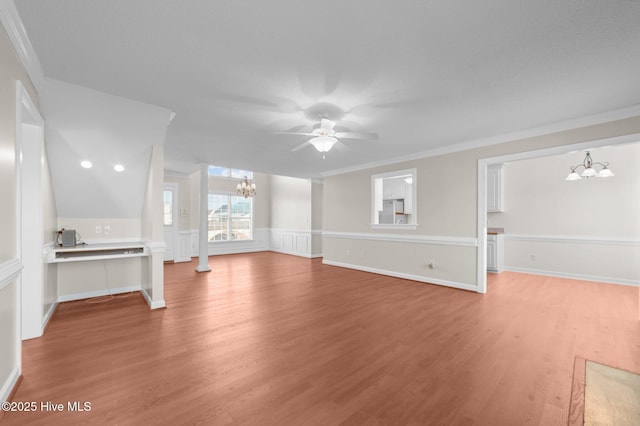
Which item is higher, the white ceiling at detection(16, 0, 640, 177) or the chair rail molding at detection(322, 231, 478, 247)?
the white ceiling at detection(16, 0, 640, 177)

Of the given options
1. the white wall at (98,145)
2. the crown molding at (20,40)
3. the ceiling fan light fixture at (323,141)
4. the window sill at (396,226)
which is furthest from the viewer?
the window sill at (396,226)

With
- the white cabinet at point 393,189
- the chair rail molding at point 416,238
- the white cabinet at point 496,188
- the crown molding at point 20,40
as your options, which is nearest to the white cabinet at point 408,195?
the white cabinet at point 393,189

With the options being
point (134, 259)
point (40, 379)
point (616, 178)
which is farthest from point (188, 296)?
point (616, 178)

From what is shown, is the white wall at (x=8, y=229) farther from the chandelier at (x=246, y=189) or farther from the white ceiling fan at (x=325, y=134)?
the chandelier at (x=246, y=189)

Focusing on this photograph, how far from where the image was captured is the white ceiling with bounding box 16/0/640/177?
62.3 inches

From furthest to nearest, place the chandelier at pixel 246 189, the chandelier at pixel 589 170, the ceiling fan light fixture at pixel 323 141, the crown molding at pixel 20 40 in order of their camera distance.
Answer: the chandelier at pixel 246 189, the chandelier at pixel 589 170, the ceiling fan light fixture at pixel 323 141, the crown molding at pixel 20 40

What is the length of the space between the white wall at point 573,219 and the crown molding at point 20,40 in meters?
7.70

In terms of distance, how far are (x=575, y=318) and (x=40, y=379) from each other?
17.7 ft

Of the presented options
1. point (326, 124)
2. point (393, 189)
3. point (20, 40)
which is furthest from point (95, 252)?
point (393, 189)

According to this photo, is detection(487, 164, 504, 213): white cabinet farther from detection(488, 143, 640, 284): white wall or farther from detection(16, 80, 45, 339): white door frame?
detection(16, 80, 45, 339): white door frame

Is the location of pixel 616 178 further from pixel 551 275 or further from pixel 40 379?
pixel 40 379

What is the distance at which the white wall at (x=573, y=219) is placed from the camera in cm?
462

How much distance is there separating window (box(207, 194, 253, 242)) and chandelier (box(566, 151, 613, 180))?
8.73 meters

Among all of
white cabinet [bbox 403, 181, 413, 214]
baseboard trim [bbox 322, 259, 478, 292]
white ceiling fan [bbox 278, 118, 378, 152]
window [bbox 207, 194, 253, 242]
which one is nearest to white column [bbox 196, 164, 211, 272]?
window [bbox 207, 194, 253, 242]
